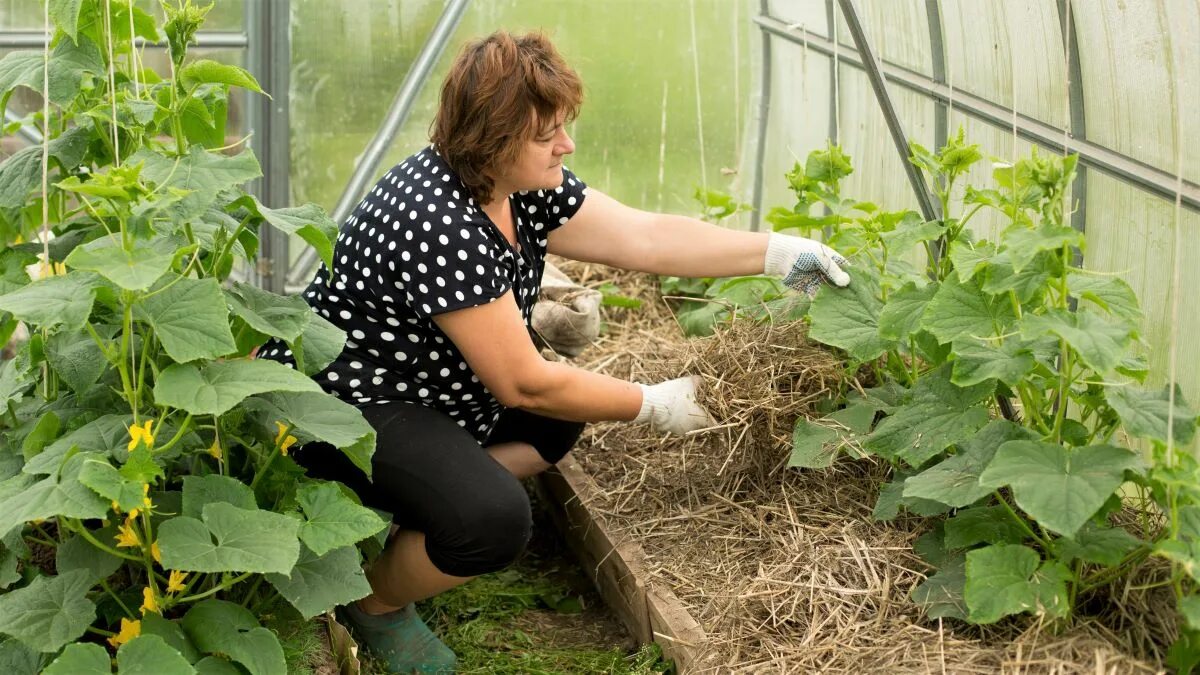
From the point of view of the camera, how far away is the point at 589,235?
132 inches

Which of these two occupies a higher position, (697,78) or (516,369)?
(697,78)

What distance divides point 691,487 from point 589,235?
2.26ft

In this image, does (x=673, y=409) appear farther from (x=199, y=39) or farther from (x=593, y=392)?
(x=199, y=39)

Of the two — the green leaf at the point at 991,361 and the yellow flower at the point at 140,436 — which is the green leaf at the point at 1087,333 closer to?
the green leaf at the point at 991,361

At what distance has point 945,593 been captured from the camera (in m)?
2.48

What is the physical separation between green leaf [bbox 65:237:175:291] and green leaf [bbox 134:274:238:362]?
73mm

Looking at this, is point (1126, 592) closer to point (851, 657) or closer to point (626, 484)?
point (851, 657)

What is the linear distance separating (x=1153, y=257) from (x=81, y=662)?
2.34 metres

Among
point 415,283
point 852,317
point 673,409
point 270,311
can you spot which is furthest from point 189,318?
point 852,317

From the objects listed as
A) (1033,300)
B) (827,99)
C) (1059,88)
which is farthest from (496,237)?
(827,99)

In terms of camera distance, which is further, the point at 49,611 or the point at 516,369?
the point at 516,369

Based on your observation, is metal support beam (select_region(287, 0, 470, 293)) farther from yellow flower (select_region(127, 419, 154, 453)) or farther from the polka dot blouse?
yellow flower (select_region(127, 419, 154, 453))

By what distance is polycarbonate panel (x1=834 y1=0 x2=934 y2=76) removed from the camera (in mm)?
3889

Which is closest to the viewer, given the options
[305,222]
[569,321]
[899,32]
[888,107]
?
[305,222]
